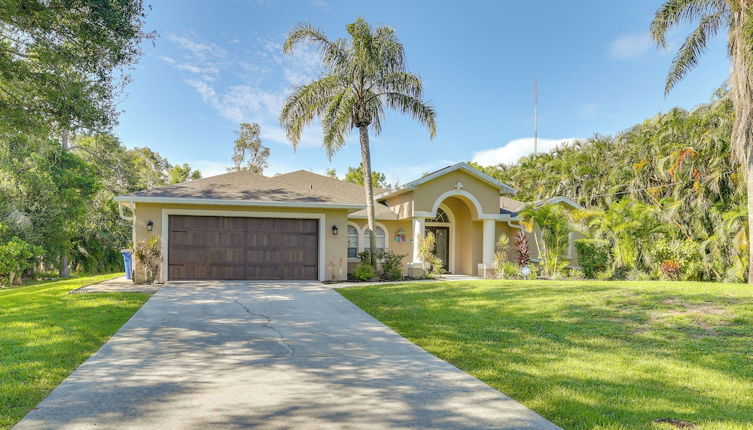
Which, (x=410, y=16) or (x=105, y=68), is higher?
(x=410, y=16)

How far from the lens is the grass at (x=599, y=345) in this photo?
4254 millimetres

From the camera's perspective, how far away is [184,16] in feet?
54.2

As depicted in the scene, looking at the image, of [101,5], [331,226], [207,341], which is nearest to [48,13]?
[101,5]

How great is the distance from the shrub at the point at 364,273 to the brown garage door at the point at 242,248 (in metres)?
1.36

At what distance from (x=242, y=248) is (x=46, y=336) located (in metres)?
8.49

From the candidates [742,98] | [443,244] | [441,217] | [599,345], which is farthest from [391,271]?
[742,98]

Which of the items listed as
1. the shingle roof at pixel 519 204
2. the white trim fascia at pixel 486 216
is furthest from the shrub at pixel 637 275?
the white trim fascia at pixel 486 216

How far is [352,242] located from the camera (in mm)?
19812

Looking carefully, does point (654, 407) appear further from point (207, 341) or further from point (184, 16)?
point (184, 16)

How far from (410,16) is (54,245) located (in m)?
20.1

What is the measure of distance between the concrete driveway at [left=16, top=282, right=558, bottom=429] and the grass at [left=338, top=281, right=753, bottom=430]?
52 centimetres

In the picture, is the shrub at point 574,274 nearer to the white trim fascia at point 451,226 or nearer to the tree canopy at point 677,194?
the tree canopy at point 677,194

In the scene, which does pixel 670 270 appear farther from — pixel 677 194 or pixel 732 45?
pixel 732 45

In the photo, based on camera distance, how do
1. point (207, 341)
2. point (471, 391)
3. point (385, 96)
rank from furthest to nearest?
1. point (385, 96)
2. point (207, 341)
3. point (471, 391)
